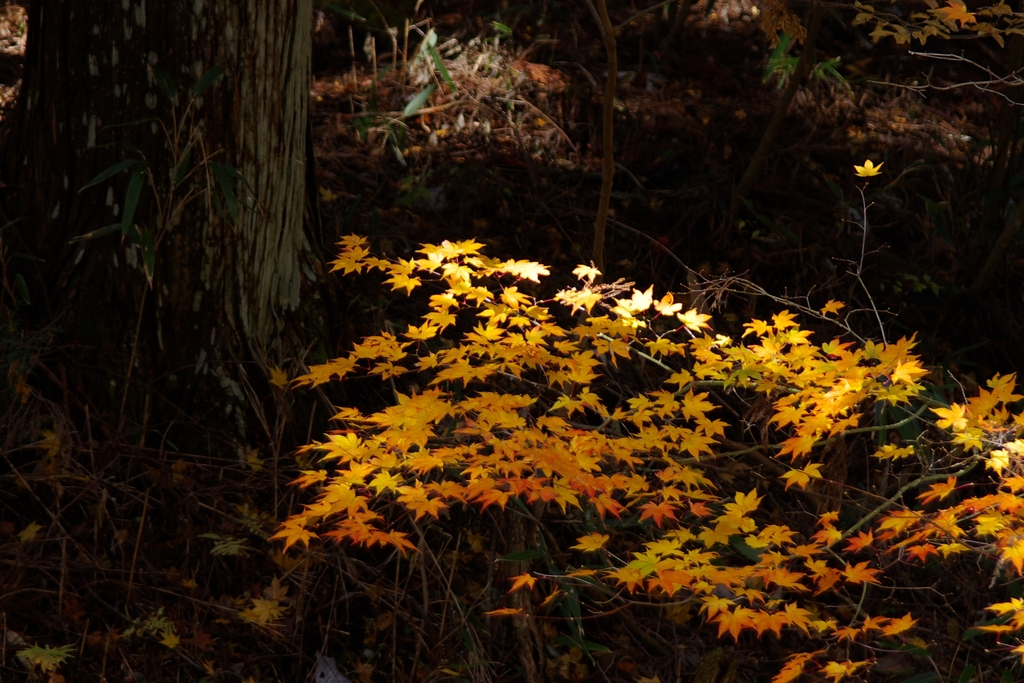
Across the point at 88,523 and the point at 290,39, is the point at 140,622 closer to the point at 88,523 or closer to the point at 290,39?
the point at 88,523

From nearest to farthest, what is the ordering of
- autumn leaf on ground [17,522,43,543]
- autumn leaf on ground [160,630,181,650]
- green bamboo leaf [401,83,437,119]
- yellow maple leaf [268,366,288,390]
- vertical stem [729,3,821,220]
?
autumn leaf on ground [160,630,181,650] < autumn leaf on ground [17,522,43,543] < yellow maple leaf [268,366,288,390] < vertical stem [729,3,821,220] < green bamboo leaf [401,83,437,119]

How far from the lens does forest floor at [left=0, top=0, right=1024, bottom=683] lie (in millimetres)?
2693

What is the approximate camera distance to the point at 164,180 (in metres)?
2.85

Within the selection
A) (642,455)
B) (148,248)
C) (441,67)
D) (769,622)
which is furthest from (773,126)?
(148,248)

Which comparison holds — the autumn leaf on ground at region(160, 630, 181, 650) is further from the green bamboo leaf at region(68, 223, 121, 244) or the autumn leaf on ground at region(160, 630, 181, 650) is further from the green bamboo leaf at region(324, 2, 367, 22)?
the green bamboo leaf at region(324, 2, 367, 22)

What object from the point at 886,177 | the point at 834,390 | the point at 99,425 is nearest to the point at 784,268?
the point at 886,177

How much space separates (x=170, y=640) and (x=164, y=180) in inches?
54.3

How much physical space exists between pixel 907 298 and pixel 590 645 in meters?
2.68

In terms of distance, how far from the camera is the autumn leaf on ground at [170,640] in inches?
101

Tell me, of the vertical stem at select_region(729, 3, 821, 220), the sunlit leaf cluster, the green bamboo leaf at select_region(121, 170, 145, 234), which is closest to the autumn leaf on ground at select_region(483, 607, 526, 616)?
the sunlit leaf cluster

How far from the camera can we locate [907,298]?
15.1 feet

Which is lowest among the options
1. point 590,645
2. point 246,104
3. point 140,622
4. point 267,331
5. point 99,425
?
point 590,645

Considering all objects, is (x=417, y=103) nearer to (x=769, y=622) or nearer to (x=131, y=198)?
(x=131, y=198)

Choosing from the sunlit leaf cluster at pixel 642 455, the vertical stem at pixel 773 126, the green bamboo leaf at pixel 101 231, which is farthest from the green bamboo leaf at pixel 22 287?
the vertical stem at pixel 773 126
